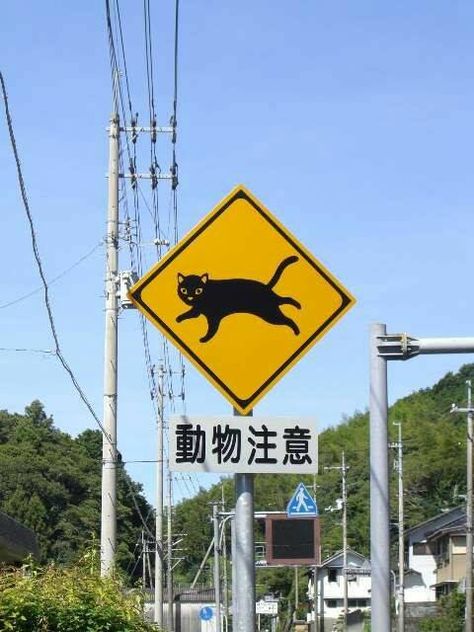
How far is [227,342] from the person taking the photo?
18.9ft

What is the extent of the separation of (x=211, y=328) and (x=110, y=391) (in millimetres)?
15124

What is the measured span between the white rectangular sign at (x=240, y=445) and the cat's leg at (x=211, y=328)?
39 cm

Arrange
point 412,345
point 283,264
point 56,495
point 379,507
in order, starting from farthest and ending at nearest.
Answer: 1. point 56,495
2. point 412,345
3. point 379,507
4. point 283,264

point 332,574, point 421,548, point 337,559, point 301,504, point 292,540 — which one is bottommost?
point 332,574

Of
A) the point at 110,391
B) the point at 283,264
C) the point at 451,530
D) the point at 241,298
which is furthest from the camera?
the point at 451,530

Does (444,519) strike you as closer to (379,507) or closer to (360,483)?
(360,483)

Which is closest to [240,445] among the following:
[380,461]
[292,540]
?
[380,461]

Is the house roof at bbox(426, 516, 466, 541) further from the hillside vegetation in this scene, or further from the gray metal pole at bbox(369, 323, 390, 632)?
the gray metal pole at bbox(369, 323, 390, 632)

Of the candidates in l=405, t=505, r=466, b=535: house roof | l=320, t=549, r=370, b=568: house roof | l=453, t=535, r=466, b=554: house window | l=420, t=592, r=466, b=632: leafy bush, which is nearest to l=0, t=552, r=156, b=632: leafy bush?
l=420, t=592, r=466, b=632: leafy bush

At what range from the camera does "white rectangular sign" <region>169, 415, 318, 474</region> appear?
563 cm

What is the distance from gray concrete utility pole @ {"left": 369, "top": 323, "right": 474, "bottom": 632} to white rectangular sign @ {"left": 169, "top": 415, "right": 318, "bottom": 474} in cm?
106

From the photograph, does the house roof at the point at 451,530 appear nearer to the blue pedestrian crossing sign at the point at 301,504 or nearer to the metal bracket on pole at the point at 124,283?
the metal bracket on pole at the point at 124,283

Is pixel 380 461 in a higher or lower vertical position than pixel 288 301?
lower

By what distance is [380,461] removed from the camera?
6695mm
